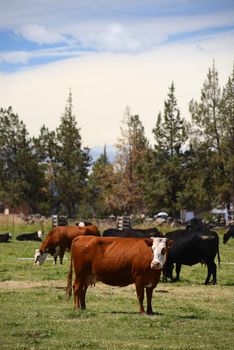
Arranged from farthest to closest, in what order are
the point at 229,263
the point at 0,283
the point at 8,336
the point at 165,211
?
the point at 165,211 < the point at 229,263 < the point at 0,283 < the point at 8,336

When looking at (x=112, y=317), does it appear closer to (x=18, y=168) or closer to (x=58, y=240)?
(x=58, y=240)

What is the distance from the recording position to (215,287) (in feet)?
73.1

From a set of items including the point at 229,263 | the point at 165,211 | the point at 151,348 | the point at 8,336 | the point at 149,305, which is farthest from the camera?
the point at 165,211

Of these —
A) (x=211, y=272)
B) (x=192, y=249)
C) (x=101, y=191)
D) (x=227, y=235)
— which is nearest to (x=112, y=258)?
(x=211, y=272)

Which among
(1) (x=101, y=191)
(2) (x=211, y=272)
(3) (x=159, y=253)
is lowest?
(2) (x=211, y=272)

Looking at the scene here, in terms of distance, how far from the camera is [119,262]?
16766 millimetres

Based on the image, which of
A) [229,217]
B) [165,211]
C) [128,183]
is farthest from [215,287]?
[128,183]

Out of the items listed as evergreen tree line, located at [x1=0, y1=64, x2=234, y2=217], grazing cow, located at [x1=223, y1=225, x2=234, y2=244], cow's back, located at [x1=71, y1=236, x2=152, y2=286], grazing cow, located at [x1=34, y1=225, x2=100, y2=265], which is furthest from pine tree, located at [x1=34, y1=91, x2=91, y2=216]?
cow's back, located at [x1=71, y1=236, x2=152, y2=286]

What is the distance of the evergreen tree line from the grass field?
48.7 m

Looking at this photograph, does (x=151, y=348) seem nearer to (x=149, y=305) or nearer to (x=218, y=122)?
(x=149, y=305)

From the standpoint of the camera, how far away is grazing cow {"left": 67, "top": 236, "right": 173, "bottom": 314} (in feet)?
54.3

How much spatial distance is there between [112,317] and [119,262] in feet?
4.47

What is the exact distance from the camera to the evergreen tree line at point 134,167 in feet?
240

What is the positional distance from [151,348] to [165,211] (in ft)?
199
